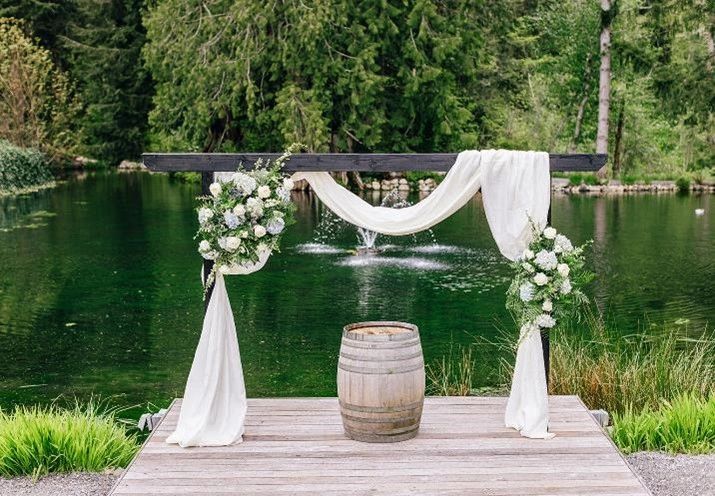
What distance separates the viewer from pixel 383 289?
15117mm

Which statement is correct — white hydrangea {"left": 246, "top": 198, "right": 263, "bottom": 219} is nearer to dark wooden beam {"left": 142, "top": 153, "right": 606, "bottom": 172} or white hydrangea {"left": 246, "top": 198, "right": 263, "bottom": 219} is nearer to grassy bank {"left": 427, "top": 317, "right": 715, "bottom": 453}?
→ dark wooden beam {"left": 142, "top": 153, "right": 606, "bottom": 172}

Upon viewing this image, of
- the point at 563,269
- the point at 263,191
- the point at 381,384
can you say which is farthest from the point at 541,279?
the point at 263,191

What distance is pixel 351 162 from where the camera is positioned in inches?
267

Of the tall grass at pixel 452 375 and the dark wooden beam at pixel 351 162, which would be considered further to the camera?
the tall grass at pixel 452 375

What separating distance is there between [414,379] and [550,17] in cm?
3692

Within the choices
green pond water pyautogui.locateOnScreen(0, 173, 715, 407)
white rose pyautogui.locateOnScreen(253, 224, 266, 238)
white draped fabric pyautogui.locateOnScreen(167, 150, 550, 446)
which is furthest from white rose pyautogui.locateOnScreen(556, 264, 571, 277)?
green pond water pyautogui.locateOnScreen(0, 173, 715, 407)

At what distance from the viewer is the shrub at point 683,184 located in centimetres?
3316

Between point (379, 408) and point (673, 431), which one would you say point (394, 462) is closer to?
point (379, 408)

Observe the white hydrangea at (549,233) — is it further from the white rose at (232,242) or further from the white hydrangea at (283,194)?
the white rose at (232,242)

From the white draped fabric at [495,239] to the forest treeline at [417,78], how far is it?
2279cm

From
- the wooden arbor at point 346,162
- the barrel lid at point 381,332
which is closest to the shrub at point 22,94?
the wooden arbor at point 346,162

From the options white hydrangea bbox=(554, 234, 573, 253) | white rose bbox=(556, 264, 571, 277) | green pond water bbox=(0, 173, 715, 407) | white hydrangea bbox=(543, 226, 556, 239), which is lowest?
green pond water bbox=(0, 173, 715, 407)

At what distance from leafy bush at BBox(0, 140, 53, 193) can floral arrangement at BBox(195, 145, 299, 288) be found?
27.0m

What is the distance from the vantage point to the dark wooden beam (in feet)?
22.1
